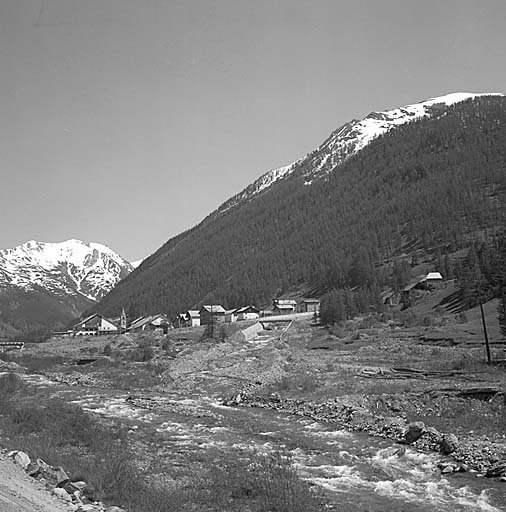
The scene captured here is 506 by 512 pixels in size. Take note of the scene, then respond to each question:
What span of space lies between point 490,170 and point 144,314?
128 metres

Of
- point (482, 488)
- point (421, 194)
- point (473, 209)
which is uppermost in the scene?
point (421, 194)

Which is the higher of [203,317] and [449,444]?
[203,317]

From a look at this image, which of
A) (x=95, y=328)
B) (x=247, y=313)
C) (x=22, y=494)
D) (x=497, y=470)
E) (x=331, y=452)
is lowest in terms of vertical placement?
(x=497, y=470)

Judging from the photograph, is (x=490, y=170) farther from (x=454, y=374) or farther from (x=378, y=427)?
(x=378, y=427)

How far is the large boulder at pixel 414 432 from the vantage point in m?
23.0

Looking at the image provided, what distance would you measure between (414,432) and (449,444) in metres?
2.24

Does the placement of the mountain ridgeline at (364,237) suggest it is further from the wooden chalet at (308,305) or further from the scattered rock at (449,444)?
the scattered rock at (449,444)

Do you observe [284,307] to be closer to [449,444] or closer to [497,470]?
[449,444]

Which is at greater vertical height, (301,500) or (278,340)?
(278,340)

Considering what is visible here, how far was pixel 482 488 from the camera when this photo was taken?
16891 mm

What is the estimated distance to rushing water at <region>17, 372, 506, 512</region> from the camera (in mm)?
16312

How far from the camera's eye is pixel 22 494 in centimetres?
1165

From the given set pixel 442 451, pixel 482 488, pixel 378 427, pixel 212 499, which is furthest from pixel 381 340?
pixel 212 499

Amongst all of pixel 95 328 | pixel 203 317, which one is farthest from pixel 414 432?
pixel 95 328
